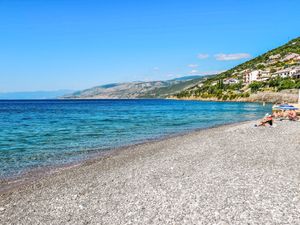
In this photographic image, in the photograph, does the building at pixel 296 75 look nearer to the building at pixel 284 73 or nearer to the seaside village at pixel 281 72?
the seaside village at pixel 281 72

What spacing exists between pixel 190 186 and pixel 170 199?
150 cm

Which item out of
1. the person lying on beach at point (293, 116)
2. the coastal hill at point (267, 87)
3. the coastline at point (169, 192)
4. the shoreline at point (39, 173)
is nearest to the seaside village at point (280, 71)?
the coastal hill at point (267, 87)

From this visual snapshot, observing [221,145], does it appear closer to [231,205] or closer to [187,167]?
[187,167]

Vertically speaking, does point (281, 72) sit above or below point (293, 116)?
above

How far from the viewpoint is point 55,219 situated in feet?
29.1

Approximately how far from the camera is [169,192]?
10.6 meters

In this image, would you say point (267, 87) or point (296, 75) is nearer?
point (296, 75)

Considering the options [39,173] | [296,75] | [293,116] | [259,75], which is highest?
[259,75]

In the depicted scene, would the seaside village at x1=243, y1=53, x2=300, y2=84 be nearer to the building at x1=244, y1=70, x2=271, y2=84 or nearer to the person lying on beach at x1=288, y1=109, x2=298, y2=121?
the building at x1=244, y1=70, x2=271, y2=84

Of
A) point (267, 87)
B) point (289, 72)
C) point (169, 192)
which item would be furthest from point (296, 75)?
point (169, 192)

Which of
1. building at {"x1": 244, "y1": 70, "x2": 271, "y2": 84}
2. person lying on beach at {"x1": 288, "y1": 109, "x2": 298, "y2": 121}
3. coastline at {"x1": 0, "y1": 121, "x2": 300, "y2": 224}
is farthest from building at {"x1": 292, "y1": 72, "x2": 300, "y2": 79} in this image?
coastline at {"x1": 0, "y1": 121, "x2": 300, "y2": 224}

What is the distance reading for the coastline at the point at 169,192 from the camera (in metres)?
8.59

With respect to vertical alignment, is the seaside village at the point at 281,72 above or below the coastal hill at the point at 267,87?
above

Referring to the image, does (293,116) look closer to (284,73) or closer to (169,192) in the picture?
(169,192)
